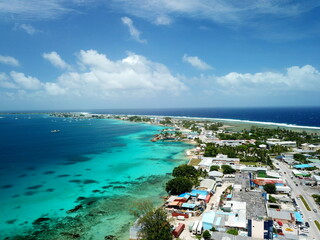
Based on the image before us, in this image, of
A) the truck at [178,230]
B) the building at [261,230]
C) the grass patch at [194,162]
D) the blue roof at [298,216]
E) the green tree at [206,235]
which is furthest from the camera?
the grass patch at [194,162]

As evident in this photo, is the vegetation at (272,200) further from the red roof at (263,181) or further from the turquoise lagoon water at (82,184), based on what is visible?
the turquoise lagoon water at (82,184)

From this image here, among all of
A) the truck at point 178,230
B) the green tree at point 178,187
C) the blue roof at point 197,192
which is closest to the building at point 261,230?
the truck at point 178,230

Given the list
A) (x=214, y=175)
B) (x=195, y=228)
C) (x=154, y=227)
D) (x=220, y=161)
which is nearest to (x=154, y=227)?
(x=154, y=227)

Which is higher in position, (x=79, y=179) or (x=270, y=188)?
(x=270, y=188)

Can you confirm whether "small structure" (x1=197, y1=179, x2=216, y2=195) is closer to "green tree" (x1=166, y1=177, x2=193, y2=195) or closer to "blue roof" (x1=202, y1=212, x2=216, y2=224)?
"green tree" (x1=166, y1=177, x2=193, y2=195)

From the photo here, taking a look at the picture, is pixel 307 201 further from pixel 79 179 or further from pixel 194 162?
pixel 79 179

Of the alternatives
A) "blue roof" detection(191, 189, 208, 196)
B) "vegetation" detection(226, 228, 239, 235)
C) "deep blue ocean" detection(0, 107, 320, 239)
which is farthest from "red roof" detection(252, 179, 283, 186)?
"vegetation" detection(226, 228, 239, 235)
